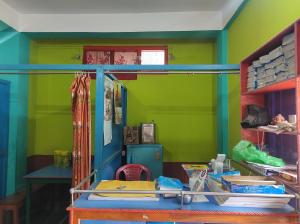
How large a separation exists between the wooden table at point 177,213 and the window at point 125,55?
3.24 metres

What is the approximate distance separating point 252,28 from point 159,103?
2.04 meters

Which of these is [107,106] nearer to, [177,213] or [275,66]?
[177,213]

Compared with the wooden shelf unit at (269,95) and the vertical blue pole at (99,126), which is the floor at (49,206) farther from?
the wooden shelf unit at (269,95)

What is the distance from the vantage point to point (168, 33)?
4055mm

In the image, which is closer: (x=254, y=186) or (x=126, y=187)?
(x=254, y=186)

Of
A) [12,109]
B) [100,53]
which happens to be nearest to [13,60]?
[12,109]

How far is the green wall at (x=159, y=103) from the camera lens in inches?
175

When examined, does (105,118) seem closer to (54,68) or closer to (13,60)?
(54,68)

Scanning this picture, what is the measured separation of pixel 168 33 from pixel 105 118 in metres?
2.07

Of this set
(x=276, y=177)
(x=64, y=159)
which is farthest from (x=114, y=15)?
(x=276, y=177)

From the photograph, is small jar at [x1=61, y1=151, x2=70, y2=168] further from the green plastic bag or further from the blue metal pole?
the green plastic bag

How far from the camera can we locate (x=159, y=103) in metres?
4.50

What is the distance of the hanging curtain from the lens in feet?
7.98

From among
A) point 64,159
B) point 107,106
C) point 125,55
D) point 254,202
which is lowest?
point 64,159
